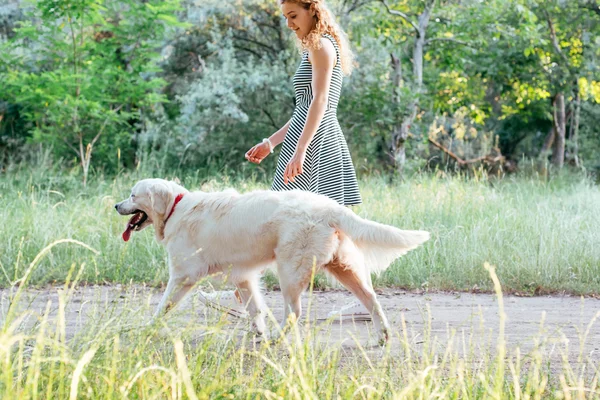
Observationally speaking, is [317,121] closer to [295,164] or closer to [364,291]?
[295,164]

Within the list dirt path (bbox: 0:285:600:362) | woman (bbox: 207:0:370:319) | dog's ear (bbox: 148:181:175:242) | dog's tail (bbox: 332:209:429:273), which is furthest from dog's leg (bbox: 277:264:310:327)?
dog's ear (bbox: 148:181:175:242)

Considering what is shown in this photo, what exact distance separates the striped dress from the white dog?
499mm

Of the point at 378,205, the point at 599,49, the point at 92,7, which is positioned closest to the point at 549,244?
the point at 378,205

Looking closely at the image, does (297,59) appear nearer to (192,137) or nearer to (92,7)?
(192,137)

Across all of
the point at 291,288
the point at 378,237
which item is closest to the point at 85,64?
the point at 291,288

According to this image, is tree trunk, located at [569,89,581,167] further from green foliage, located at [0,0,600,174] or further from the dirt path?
the dirt path

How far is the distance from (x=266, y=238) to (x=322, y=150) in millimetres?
825

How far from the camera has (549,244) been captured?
7.01 m

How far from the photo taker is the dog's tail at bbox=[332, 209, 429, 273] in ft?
12.8

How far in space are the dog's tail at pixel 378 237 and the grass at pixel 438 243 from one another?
1870 millimetres

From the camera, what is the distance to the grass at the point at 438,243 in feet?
21.0

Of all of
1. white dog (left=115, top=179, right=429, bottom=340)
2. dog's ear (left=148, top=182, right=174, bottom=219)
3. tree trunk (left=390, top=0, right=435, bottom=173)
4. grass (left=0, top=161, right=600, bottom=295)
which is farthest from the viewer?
tree trunk (left=390, top=0, right=435, bottom=173)

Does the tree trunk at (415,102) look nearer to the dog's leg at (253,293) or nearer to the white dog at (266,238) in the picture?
the dog's leg at (253,293)

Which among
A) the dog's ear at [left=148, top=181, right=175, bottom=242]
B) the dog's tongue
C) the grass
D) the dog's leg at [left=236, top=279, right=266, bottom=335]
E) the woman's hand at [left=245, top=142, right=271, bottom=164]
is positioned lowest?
the grass
